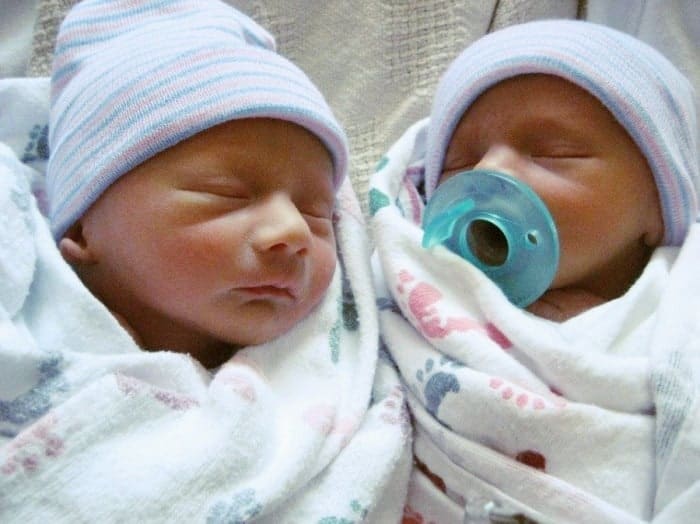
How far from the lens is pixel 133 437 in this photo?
2.60 feet

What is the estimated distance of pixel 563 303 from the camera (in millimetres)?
1051

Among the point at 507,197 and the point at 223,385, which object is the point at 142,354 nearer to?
the point at 223,385

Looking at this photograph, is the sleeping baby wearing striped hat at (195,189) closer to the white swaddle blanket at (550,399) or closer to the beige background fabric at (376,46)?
the white swaddle blanket at (550,399)

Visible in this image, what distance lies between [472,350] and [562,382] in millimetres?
106

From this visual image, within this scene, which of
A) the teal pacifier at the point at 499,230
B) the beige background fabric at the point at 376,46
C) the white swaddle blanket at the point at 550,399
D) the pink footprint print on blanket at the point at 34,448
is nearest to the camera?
the pink footprint print on blanket at the point at 34,448

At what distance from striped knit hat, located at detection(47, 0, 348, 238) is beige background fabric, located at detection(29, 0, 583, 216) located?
0.30m

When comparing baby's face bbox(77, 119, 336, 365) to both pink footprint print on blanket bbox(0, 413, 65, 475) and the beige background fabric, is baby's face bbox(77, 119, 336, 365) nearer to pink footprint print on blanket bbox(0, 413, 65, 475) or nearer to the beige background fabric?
pink footprint print on blanket bbox(0, 413, 65, 475)

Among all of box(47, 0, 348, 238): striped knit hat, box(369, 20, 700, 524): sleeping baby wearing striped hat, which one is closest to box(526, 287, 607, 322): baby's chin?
box(369, 20, 700, 524): sleeping baby wearing striped hat

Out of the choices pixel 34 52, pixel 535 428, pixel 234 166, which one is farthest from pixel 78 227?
pixel 535 428

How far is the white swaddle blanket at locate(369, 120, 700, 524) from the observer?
0.83 metres

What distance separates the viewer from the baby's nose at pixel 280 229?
2.90 feet

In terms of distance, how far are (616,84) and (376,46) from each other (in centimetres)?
49

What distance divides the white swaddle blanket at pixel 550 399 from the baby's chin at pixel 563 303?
3 cm

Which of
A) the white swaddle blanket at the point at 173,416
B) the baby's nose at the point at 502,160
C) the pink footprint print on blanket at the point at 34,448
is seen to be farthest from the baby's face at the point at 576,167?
the pink footprint print on blanket at the point at 34,448
